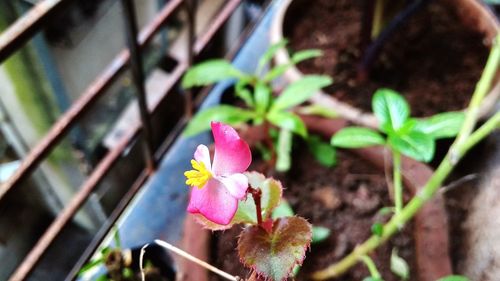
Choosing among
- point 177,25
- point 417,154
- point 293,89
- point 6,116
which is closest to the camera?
point 417,154

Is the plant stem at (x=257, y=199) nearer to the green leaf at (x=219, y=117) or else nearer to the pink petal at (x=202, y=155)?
the pink petal at (x=202, y=155)

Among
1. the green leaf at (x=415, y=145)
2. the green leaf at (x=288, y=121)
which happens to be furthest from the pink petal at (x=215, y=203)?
the green leaf at (x=288, y=121)

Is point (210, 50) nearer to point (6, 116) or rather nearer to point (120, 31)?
point (120, 31)

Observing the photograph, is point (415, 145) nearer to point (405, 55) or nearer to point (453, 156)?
point (453, 156)

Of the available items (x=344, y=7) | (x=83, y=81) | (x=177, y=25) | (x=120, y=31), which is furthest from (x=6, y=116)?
(x=344, y=7)

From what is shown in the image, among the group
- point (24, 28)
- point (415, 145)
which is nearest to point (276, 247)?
point (415, 145)

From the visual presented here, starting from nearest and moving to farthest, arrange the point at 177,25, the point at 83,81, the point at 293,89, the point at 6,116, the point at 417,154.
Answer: the point at 417,154 → the point at 293,89 → the point at 6,116 → the point at 83,81 → the point at 177,25

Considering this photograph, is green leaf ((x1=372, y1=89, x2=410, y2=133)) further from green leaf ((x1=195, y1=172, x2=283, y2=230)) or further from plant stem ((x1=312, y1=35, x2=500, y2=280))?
green leaf ((x1=195, y1=172, x2=283, y2=230))
